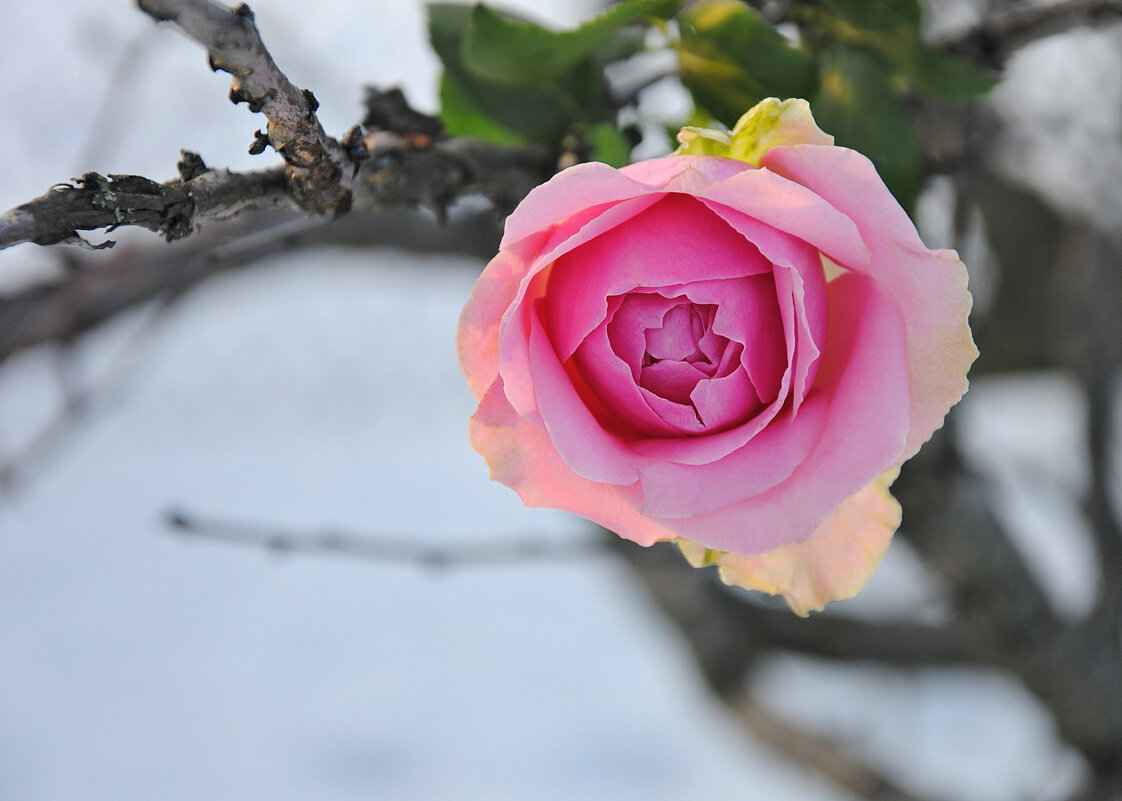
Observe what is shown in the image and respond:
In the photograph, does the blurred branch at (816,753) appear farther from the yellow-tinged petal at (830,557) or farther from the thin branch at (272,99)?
the thin branch at (272,99)

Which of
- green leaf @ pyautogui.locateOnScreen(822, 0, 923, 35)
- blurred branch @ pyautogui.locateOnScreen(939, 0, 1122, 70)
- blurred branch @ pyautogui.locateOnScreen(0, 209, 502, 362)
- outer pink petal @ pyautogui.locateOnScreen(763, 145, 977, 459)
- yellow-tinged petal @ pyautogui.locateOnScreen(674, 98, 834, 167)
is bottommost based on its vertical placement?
outer pink petal @ pyautogui.locateOnScreen(763, 145, 977, 459)

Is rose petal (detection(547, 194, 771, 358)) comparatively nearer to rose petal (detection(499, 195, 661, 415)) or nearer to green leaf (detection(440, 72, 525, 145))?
rose petal (detection(499, 195, 661, 415))

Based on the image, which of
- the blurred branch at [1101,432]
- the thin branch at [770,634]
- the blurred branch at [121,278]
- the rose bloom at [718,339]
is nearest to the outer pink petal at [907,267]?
the rose bloom at [718,339]

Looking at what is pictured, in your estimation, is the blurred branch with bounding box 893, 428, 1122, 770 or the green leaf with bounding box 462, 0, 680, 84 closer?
the green leaf with bounding box 462, 0, 680, 84

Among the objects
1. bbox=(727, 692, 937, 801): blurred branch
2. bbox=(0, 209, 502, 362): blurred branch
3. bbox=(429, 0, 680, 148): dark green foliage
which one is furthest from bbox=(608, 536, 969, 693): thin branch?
bbox=(429, 0, 680, 148): dark green foliage

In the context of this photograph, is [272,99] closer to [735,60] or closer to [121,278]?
[735,60]

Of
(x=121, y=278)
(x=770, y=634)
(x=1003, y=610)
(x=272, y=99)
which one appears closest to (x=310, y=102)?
(x=272, y=99)
